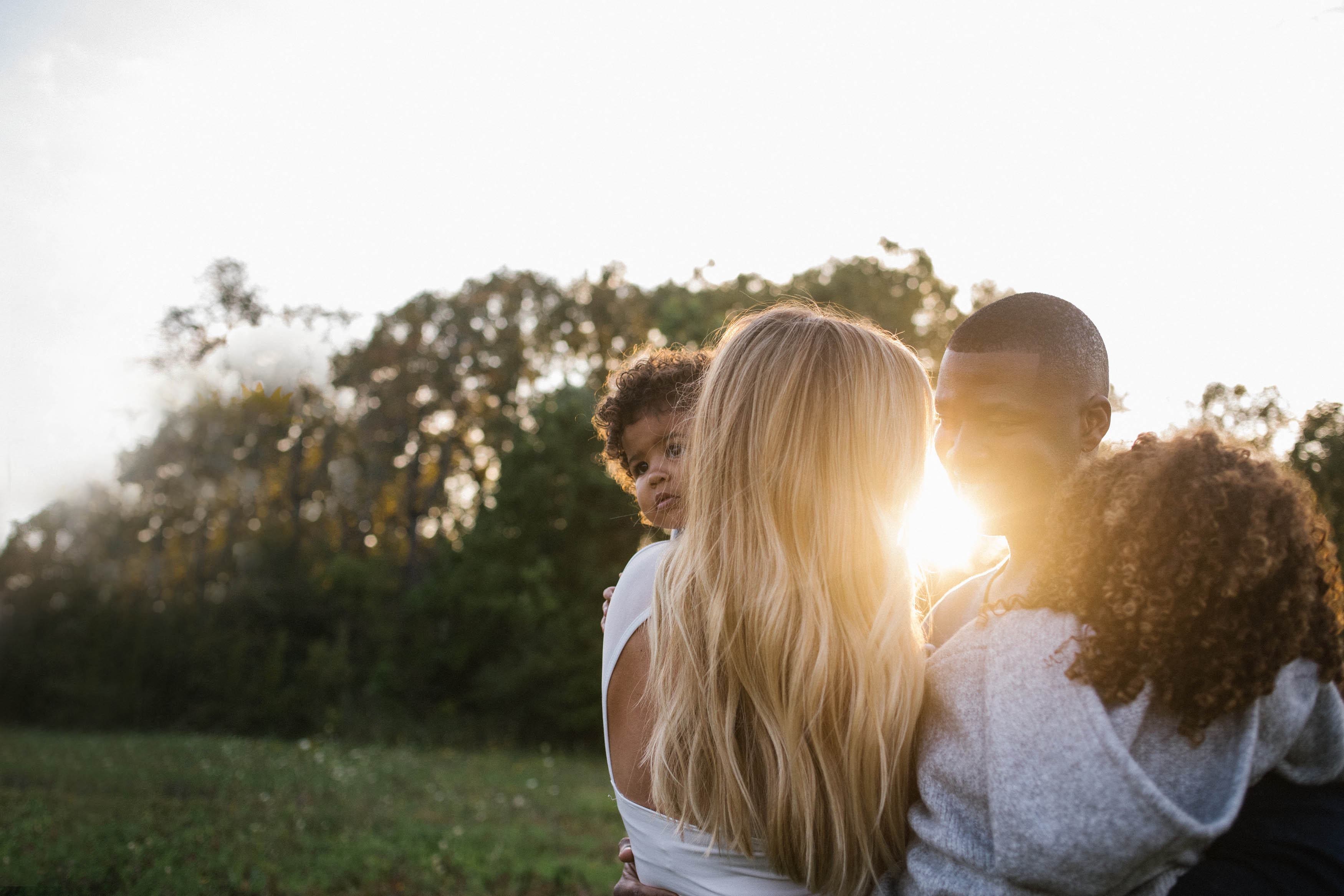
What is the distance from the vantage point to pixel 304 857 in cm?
728

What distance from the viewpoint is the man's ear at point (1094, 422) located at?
199 centimetres

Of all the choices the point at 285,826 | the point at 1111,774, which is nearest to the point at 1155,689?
the point at 1111,774

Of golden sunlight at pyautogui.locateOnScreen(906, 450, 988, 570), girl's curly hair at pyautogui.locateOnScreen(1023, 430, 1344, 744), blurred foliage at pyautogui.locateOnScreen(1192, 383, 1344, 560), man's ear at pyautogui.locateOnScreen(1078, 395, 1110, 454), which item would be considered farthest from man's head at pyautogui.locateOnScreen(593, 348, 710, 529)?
blurred foliage at pyautogui.locateOnScreen(1192, 383, 1344, 560)

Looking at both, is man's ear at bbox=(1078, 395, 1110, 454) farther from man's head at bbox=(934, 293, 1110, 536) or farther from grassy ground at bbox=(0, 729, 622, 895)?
grassy ground at bbox=(0, 729, 622, 895)

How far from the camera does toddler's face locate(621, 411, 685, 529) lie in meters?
3.38

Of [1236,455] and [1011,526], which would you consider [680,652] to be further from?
[1236,455]

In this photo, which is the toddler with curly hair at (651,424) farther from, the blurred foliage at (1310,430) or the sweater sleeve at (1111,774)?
the blurred foliage at (1310,430)

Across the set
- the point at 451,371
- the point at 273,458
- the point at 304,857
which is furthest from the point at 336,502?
the point at 304,857

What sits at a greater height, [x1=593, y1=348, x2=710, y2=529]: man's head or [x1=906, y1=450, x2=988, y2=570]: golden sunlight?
[x1=593, y1=348, x2=710, y2=529]: man's head

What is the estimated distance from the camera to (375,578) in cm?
2309

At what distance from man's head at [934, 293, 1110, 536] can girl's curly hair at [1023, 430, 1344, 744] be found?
0.29m

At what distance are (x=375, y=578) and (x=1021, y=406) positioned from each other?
23.1 metres

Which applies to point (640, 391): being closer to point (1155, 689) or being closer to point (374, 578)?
point (1155, 689)

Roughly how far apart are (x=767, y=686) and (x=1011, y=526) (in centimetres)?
66
